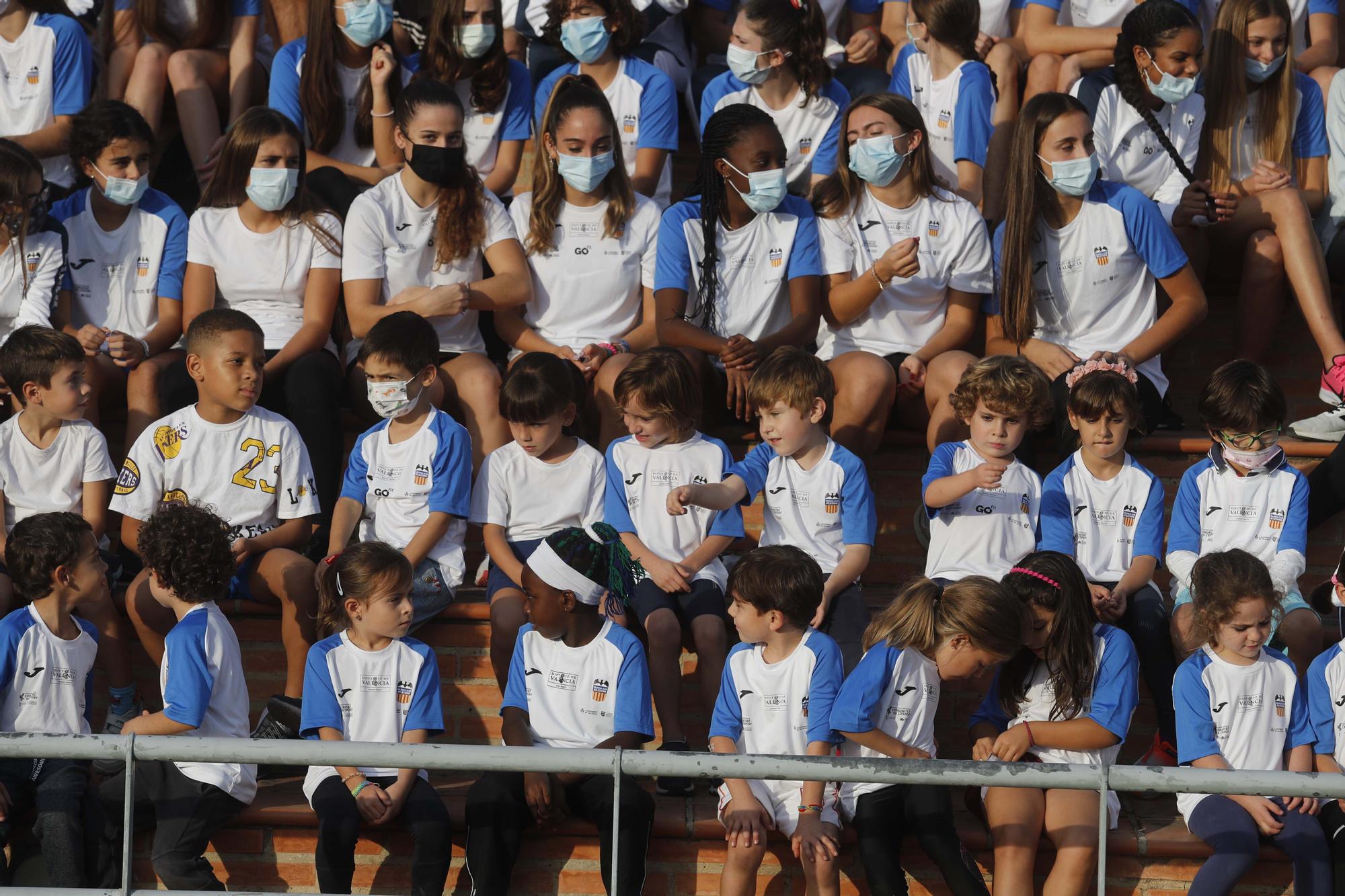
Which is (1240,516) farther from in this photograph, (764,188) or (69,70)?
(69,70)

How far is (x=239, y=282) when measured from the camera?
6.44 meters

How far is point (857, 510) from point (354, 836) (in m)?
1.93

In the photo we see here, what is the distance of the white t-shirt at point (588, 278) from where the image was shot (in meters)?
6.50

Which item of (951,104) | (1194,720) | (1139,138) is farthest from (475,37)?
(1194,720)

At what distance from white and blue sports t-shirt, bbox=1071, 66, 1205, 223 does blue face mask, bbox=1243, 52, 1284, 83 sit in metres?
0.23

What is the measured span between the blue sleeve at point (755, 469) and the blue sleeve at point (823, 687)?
76 centimetres

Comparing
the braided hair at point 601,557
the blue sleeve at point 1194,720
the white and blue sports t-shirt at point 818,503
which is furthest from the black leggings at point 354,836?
the blue sleeve at point 1194,720

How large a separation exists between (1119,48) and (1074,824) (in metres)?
3.59

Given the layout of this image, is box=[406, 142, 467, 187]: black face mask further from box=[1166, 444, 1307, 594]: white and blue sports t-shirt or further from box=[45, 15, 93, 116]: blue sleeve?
box=[1166, 444, 1307, 594]: white and blue sports t-shirt

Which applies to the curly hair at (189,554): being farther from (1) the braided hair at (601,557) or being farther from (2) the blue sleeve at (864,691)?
(2) the blue sleeve at (864,691)

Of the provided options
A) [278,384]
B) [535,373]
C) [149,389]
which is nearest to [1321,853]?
[535,373]

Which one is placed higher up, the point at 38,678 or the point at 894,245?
the point at 894,245

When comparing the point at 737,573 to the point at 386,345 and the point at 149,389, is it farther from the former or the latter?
the point at 149,389

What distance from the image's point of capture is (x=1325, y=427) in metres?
6.13
